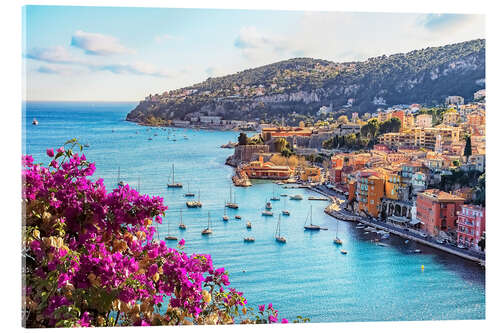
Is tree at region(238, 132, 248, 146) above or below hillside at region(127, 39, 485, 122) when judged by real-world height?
below

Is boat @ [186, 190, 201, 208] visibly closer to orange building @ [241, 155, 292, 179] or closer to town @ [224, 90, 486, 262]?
town @ [224, 90, 486, 262]

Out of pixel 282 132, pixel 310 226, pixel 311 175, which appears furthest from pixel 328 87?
pixel 310 226

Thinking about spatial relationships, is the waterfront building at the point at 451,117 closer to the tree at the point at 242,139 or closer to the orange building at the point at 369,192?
the orange building at the point at 369,192

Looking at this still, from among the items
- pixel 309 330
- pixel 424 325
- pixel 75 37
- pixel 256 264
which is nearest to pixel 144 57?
pixel 75 37

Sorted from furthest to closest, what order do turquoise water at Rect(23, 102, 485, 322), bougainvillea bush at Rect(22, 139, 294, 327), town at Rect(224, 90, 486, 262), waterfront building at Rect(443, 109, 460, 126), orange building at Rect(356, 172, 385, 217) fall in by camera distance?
orange building at Rect(356, 172, 385, 217) < waterfront building at Rect(443, 109, 460, 126) < town at Rect(224, 90, 486, 262) < turquoise water at Rect(23, 102, 485, 322) < bougainvillea bush at Rect(22, 139, 294, 327)

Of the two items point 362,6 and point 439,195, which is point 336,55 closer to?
point 362,6

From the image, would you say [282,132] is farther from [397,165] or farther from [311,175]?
[397,165]

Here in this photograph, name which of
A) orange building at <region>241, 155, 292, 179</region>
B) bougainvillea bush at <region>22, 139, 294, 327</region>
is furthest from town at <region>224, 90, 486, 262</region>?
bougainvillea bush at <region>22, 139, 294, 327</region>
